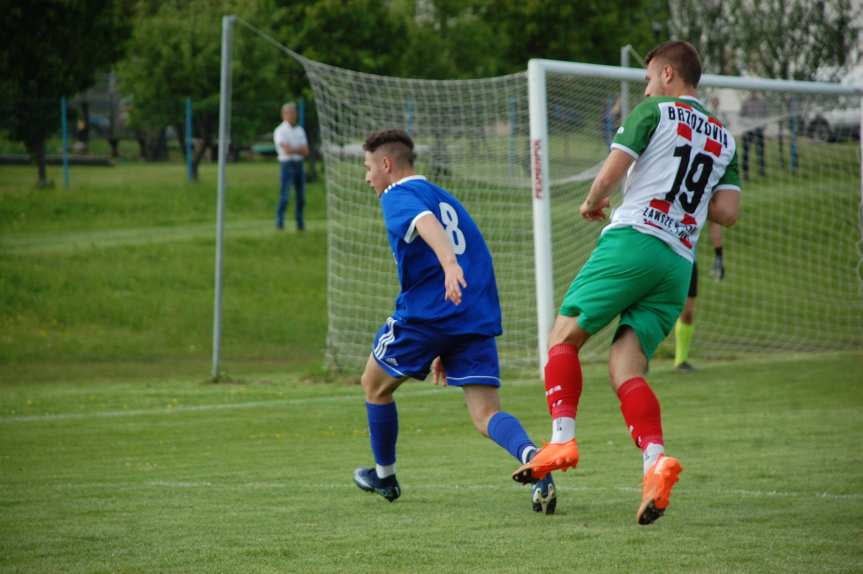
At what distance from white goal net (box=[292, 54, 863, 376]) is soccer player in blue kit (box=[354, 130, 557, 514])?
249 inches

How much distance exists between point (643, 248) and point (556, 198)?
39.4 ft

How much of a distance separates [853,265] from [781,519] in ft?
46.2

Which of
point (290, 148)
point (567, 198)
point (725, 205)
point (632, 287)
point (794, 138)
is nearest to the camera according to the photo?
point (632, 287)

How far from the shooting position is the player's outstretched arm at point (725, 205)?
241 inches

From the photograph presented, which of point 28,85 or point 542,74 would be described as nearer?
point 542,74

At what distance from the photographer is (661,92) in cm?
606

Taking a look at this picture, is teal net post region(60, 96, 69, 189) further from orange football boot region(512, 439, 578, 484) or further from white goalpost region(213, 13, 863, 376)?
orange football boot region(512, 439, 578, 484)

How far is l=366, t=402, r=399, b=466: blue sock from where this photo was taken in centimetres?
697

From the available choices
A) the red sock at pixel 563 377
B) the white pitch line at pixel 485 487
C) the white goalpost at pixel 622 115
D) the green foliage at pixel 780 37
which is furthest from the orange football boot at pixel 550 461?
the green foliage at pixel 780 37

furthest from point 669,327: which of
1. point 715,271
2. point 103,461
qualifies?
point 715,271

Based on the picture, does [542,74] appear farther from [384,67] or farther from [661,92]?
[384,67]

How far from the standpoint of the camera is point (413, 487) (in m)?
7.50

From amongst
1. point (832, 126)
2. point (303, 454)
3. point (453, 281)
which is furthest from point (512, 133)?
point (453, 281)

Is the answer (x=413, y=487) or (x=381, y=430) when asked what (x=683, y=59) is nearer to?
(x=381, y=430)
